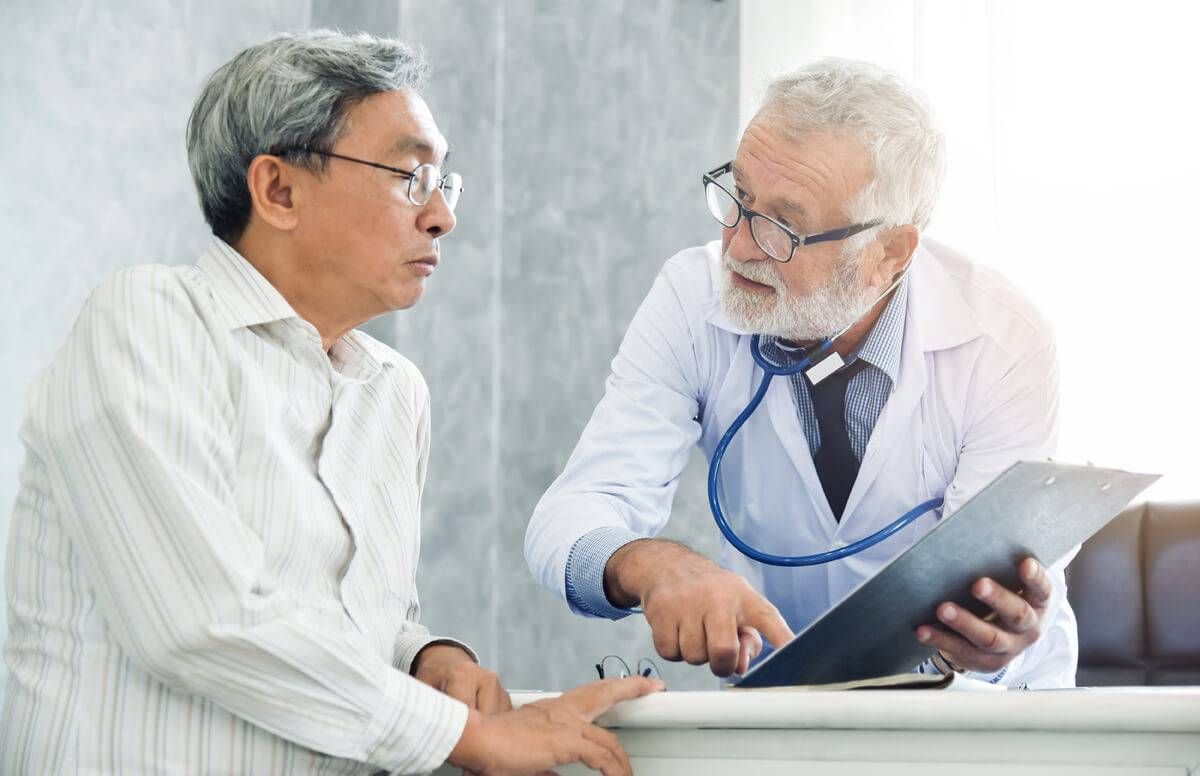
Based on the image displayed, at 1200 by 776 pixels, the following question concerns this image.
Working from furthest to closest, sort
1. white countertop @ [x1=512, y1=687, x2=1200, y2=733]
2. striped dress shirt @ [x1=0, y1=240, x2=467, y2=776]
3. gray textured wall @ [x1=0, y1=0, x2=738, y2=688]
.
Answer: gray textured wall @ [x1=0, y1=0, x2=738, y2=688] < striped dress shirt @ [x1=0, y1=240, x2=467, y2=776] < white countertop @ [x1=512, y1=687, x2=1200, y2=733]

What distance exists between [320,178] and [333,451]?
12.2 inches

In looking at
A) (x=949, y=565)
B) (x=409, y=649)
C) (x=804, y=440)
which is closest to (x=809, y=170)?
(x=804, y=440)

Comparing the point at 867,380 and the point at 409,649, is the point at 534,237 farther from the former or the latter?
the point at 409,649

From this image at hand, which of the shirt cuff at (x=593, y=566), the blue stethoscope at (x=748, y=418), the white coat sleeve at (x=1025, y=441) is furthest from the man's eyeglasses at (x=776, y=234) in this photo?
the shirt cuff at (x=593, y=566)

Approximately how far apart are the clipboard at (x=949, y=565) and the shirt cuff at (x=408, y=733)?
26cm

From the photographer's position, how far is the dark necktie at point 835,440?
1.71m

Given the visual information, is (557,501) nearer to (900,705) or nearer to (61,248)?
(900,705)

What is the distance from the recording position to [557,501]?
162cm

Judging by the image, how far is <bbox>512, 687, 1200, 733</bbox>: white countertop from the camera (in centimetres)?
88

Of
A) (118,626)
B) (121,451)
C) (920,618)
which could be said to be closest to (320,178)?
(121,451)

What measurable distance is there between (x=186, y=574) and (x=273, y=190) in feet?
1.62

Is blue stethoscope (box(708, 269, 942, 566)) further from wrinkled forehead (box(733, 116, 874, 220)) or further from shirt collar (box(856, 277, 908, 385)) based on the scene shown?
wrinkled forehead (box(733, 116, 874, 220))

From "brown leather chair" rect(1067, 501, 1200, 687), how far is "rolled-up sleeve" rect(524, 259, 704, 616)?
2.11 feet

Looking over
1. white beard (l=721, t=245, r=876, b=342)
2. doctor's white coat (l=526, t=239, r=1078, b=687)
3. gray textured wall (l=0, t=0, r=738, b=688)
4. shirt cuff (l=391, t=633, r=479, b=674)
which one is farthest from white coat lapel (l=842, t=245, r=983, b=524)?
gray textured wall (l=0, t=0, r=738, b=688)
